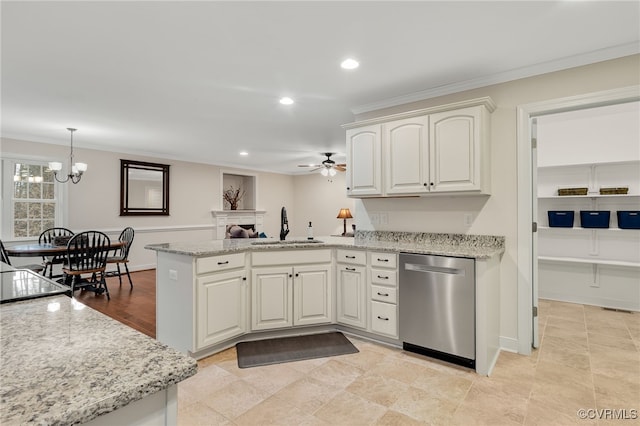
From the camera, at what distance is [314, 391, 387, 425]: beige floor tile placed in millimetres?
1869

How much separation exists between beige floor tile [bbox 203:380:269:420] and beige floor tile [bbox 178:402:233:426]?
0.03m

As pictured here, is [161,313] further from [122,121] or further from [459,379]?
[122,121]

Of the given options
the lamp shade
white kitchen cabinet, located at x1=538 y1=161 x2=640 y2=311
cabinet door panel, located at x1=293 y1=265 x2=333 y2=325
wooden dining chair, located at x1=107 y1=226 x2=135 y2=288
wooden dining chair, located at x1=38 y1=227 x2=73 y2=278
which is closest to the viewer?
cabinet door panel, located at x1=293 y1=265 x2=333 y2=325

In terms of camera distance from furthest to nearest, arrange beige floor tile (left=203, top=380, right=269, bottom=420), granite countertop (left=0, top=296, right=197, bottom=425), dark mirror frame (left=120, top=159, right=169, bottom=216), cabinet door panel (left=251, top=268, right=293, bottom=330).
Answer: dark mirror frame (left=120, top=159, right=169, bottom=216) < cabinet door panel (left=251, top=268, right=293, bottom=330) < beige floor tile (left=203, top=380, right=269, bottom=420) < granite countertop (left=0, top=296, right=197, bottom=425)

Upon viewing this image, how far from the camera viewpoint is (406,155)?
10.1 ft

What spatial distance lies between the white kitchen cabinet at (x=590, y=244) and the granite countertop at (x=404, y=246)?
196 cm

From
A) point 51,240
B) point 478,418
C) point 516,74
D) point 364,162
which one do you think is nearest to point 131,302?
point 51,240

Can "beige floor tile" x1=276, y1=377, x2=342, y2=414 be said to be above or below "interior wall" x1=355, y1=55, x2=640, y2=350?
below

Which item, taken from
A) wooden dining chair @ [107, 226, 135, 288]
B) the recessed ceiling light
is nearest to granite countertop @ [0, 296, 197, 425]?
the recessed ceiling light

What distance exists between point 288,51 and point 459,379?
2725 millimetres

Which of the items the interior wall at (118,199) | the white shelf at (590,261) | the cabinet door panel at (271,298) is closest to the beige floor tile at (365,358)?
the cabinet door panel at (271,298)

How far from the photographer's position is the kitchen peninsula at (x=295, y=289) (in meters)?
2.56

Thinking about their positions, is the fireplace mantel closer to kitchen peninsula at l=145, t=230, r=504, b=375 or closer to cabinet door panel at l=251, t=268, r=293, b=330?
kitchen peninsula at l=145, t=230, r=504, b=375

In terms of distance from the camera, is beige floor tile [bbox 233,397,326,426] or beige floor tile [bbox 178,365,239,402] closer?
beige floor tile [bbox 233,397,326,426]
